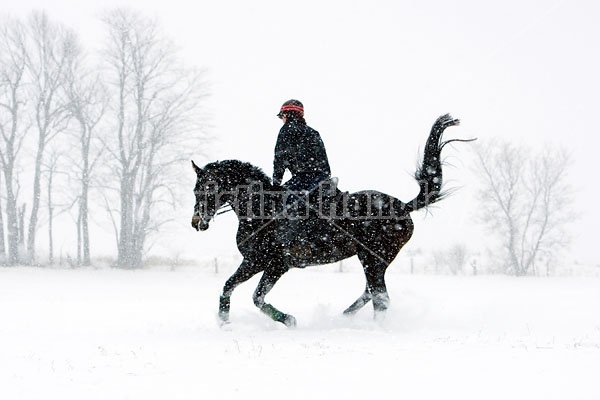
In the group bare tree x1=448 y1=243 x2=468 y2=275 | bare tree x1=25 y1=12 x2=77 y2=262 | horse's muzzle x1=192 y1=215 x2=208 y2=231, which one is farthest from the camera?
bare tree x1=448 y1=243 x2=468 y2=275

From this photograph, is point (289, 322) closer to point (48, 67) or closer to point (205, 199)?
point (205, 199)

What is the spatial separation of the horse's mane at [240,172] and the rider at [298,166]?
24cm

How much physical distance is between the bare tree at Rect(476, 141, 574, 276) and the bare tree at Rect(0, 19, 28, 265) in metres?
32.1

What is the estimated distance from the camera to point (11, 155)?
2858 centimetres

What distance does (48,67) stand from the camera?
1169 inches

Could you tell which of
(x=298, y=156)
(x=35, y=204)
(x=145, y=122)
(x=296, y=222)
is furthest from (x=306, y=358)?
(x=35, y=204)

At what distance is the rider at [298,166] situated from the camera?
276 inches

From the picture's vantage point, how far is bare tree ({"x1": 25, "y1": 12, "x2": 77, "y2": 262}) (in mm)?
29141

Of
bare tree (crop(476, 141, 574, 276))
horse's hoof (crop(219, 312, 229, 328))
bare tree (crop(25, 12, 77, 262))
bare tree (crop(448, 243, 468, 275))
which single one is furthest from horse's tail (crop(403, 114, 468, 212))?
bare tree (crop(476, 141, 574, 276))

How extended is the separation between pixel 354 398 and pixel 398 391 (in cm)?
38

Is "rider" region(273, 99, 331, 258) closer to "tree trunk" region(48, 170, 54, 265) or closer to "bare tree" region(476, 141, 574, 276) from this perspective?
"tree trunk" region(48, 170, 54, 265)

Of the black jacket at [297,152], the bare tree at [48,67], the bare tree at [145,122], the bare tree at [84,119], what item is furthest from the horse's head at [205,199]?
the bare tree at [48,67]

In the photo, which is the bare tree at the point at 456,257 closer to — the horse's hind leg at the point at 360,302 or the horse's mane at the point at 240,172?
the horse's hind leg at the point at 360,302

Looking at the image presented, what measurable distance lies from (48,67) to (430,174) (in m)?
29.1
